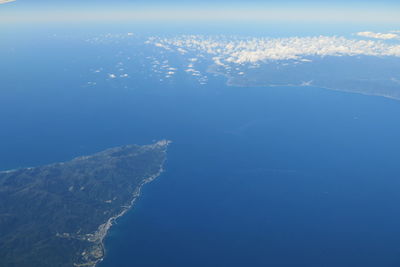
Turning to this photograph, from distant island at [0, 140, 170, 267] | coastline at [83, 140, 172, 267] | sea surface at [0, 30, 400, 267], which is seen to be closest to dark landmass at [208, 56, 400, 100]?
sea surface at [0, 30, 400, 267]

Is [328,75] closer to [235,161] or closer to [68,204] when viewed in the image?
[235,161]

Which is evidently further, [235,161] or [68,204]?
[235,161]

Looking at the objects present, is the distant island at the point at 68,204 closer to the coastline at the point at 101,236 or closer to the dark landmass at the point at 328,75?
the coastline at the point at 101,236

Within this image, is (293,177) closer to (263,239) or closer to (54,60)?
(263,239)

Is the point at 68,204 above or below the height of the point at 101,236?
above

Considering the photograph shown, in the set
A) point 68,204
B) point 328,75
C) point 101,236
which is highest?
point 68,204

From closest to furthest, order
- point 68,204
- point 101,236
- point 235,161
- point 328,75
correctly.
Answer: point 101,236, point 68,204, point 235,161, point 328,75

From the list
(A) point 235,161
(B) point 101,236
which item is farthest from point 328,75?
(B) point 101,236
